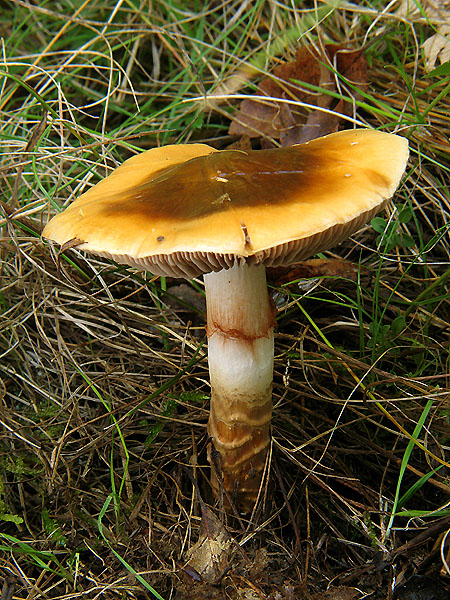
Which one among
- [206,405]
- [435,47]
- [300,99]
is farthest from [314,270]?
[435,47]

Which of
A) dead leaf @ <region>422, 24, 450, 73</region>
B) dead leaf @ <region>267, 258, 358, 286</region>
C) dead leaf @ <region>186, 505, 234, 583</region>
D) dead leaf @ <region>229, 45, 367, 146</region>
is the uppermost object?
dead leaf @ <region>422, 24, 450, 73</region>

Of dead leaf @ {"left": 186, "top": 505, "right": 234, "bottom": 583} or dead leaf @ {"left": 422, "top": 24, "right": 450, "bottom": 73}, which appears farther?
dead leaf @ {"left": 422, "top": 24, "right": 450, "bottom": 73}

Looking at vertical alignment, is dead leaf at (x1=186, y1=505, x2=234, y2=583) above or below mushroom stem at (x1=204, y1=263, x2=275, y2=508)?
below

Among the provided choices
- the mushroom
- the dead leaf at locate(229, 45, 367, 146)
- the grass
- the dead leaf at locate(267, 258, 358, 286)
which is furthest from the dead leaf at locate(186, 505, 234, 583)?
the dead leaf at locate(229, 45, 367, 146)

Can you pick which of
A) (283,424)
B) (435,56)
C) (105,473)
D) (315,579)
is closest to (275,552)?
(315,579)

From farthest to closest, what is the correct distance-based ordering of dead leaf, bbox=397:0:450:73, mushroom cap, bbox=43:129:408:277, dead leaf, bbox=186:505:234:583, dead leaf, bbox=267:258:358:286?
dead leaf, bbox=397:0:450:73, dead leaf, bbox=267:258:358:286, dead leaf, bbox=186:505:234:583, mushroom cap, bbox=43:129:408:277

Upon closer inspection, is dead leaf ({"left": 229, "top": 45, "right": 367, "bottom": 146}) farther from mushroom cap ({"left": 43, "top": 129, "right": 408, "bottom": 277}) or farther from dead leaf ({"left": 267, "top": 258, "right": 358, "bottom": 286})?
mushroom cap ({"left": 43, "top": 129, "right": 408, "bottom": 277})

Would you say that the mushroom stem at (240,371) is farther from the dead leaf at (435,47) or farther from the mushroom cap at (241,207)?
the dead leaf at (435,47)
